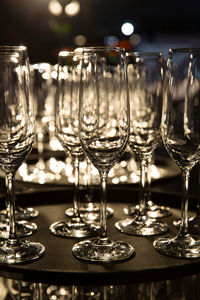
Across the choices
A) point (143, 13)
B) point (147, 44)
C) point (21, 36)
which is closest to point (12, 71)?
point (21, 36)

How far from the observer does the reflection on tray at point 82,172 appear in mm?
1633

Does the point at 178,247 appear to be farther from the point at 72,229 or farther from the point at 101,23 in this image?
the point at 101,23

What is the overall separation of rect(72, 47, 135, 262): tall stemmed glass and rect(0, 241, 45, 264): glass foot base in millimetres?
79

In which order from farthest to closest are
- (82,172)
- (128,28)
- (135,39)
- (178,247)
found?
(135,39)
(128,28)
(82,172)
(178,247)

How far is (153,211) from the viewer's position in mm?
1274

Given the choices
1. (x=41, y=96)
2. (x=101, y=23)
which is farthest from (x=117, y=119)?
(x=101, y=23)

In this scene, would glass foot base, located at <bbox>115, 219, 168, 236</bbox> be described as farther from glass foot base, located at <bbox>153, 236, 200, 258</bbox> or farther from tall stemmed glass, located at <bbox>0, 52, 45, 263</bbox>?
tall stemmed glass, located at <bbox>0, 52, 45, 263</bbox>

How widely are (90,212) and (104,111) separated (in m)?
0.50

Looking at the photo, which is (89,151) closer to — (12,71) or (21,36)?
(12,71)

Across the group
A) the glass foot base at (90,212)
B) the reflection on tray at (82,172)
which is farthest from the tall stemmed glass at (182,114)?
the reflection on tray at (82,172)

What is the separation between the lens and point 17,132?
910 mm

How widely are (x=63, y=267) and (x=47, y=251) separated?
4.0 inches

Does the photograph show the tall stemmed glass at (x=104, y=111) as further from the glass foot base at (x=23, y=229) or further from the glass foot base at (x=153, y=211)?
the glass foot base at (x=153, y=211)

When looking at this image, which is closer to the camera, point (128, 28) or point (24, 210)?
point (24, 210)
